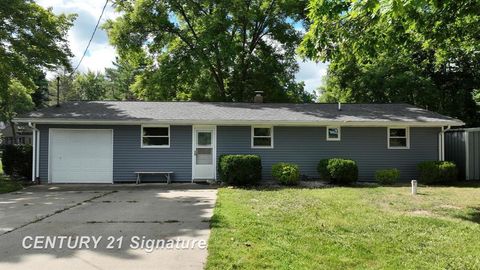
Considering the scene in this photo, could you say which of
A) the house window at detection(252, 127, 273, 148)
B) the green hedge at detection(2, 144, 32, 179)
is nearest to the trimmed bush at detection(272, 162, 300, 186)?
the house window at detection(252, 127, 273, 148)

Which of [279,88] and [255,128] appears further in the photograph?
[279,88]

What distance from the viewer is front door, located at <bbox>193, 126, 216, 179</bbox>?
1498cm

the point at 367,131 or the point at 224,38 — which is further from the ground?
the point at 224,38

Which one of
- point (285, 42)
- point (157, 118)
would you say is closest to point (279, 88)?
point (285, 42)

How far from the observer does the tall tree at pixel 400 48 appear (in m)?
7.54

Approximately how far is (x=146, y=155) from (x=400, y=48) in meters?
9.41

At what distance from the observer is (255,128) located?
1520 cm

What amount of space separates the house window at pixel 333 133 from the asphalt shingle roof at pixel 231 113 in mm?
443

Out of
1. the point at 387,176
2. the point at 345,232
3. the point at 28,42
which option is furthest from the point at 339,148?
the point at 28,42

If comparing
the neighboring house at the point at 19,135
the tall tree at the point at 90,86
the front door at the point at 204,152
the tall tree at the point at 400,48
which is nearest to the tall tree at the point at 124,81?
the tall tree at the point at 90,86

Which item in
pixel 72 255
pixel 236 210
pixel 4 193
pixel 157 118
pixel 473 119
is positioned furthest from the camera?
pixel 473 119

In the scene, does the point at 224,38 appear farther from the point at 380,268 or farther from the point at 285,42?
the point at 380,268

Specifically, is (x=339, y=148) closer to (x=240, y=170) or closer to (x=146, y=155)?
(x=240, y=170)

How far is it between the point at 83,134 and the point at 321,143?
9027 mm
